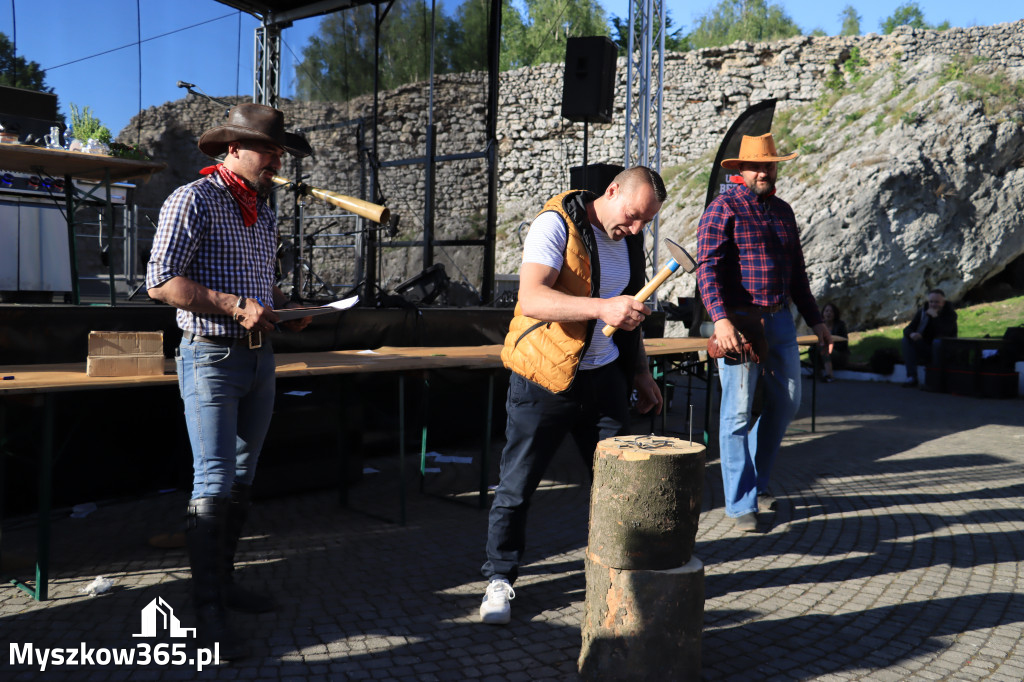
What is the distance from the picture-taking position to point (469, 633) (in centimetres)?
270

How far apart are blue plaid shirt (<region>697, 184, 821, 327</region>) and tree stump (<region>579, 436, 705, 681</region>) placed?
1584 millimetres

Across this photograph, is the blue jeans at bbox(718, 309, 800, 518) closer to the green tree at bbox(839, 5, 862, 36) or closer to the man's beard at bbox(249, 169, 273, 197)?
the man's beard at bbox(249, 169, 273, 197)

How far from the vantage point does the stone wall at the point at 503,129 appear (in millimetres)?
10820

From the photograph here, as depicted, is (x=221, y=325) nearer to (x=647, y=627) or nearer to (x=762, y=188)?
(x=647, y=627)

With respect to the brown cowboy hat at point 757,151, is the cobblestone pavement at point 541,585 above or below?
below

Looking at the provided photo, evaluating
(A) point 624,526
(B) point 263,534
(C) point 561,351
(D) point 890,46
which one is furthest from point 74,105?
(D) point 890,46

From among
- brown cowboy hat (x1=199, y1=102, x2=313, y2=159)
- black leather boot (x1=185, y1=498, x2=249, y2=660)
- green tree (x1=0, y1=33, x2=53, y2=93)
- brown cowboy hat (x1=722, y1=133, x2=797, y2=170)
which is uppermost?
→ green tree (x1=0, y1=33, x2=53, y2=93)

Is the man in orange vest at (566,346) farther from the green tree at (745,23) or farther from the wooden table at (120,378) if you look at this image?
the green tree at (745,23)

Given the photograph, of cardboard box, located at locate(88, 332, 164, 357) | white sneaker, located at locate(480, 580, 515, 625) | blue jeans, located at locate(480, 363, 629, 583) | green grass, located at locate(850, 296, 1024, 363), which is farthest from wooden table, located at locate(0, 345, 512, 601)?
green grass, located at locate(850, 296, 1024, 363)

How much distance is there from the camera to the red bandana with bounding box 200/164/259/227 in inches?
101

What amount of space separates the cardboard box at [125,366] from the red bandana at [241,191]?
2.77ft

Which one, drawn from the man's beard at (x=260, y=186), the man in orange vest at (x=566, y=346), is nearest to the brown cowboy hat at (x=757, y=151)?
the man in orange vest at (x=566, y=346)

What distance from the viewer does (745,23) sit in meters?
45.8

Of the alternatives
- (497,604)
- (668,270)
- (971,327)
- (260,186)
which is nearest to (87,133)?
(260,186)
